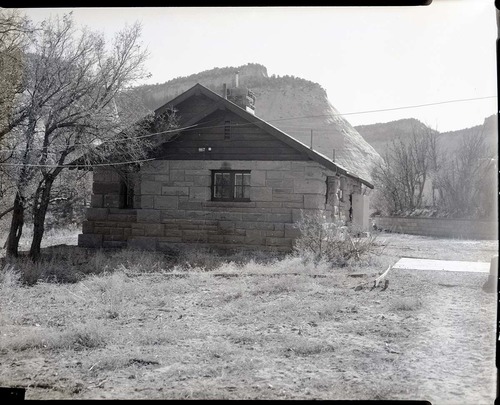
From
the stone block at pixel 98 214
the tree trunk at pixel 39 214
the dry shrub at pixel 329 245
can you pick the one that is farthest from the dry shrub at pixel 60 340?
the stone block at pixel 98 214

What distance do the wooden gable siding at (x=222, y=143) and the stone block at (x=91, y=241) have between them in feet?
A: 9.02

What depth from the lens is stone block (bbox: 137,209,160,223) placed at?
43.0ft

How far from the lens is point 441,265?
1020 cm

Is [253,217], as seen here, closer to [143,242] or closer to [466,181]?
[143,242]

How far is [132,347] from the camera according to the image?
524 cm

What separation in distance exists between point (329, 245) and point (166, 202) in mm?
4994

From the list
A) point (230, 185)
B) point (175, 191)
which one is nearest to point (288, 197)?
point (230, 185)

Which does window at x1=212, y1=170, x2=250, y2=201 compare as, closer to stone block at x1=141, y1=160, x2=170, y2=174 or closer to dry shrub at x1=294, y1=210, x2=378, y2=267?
stone block at x1=141, y1=160, x2=170, y2=174

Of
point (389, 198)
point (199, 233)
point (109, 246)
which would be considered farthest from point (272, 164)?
point (389, 198)

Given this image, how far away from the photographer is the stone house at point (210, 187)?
1262 centimetres

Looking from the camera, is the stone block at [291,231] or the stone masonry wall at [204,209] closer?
the stone block at [291,231]

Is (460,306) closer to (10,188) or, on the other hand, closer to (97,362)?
(97,362)

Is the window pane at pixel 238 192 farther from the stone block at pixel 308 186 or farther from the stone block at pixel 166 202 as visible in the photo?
the stone block at pixel 166 202

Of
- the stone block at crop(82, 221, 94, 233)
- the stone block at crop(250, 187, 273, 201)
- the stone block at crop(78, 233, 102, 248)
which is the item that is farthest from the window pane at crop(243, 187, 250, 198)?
the stone block at crop(82, 221, 94, 233)
